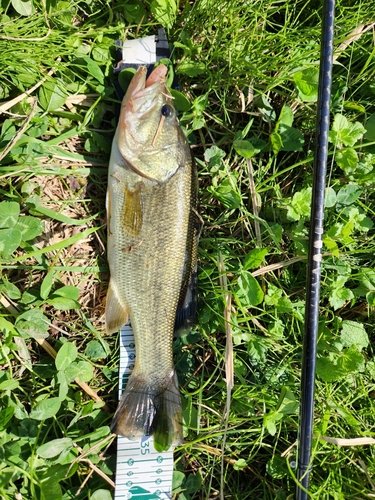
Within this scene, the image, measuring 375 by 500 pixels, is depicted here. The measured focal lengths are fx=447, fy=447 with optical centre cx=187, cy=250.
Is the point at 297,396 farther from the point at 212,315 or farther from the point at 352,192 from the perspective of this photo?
the point at 352,192

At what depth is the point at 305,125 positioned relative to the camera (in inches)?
93.9

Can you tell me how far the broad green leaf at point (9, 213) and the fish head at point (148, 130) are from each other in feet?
1.75

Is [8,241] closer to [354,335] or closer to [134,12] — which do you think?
[134,12]

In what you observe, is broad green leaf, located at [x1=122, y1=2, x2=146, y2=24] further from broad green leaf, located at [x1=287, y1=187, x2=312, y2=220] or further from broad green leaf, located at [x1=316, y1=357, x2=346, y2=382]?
broad green leaf, located at [x1=316, y1=357, x2=346, y2=382]

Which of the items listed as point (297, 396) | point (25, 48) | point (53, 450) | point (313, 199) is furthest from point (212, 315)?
point (25, 48)

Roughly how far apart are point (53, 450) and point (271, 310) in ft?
4.01

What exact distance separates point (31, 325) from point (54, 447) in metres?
0.56

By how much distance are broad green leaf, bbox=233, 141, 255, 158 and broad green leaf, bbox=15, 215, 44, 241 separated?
103 centimetres

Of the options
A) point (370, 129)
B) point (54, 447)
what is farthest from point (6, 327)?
point (370, 129)

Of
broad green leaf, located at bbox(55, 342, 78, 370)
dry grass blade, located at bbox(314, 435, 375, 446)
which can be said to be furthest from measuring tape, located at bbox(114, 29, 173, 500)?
dry grass blade, located at bbox(314, 435, 375, 446)

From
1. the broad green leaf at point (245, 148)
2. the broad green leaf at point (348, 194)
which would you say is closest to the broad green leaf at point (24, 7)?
the broad green leaf at point (245, 148)

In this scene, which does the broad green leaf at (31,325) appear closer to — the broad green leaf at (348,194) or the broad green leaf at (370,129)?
the broad green leaf at (348,194)

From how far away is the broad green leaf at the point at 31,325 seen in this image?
204 centimetres

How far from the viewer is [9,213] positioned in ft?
6.52
